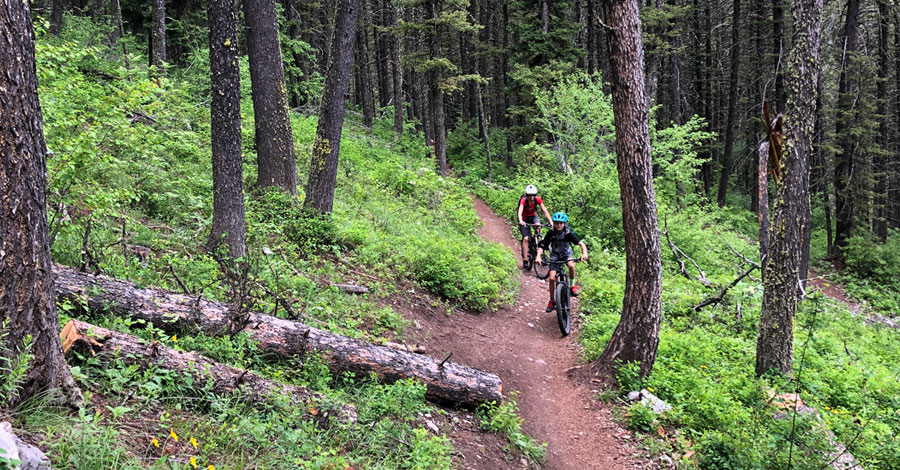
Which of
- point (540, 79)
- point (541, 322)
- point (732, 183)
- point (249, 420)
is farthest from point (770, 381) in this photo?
point (732, 183)

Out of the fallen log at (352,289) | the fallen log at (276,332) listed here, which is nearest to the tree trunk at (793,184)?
the fallen log at (276,332)

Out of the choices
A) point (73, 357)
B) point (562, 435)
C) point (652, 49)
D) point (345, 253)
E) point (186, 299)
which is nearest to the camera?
point (73, 357)

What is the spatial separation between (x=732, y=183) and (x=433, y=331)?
3547 cm

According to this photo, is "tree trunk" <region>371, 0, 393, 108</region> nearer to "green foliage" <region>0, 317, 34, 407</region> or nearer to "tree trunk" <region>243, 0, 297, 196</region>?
"tree trunk" <region>243, 0, 297, 196</region>

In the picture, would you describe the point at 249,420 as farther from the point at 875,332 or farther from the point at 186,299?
the point at 875,332

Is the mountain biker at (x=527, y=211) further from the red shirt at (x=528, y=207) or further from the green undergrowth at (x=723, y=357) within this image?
the green undergrowth at (x=723, y=357)

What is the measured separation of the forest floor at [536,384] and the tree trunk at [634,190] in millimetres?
923

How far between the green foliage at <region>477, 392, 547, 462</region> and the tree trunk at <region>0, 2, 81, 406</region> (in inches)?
155

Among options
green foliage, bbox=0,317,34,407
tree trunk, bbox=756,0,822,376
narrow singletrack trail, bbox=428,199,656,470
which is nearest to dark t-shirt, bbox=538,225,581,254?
narrow singletrack trail, bbox=428,199,656,470

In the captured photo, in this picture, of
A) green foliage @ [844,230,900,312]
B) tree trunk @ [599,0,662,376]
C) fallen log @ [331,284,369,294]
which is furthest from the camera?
green foliage @ [844,230,900,312]

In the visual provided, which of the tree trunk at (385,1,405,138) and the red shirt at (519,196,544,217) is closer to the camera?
the red shirt at (519,196,544,217)

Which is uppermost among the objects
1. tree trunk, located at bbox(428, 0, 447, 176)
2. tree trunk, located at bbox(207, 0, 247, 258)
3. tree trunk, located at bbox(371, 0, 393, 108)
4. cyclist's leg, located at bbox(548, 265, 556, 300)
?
tree trunk, located at bbox(371, 0, 393, 108)

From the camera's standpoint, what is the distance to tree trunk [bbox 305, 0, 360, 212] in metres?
9.20

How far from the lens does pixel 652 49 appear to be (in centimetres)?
2331
